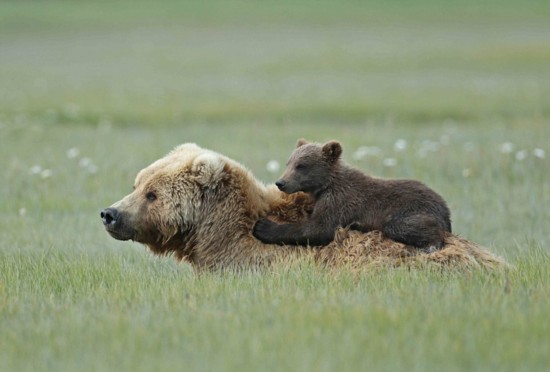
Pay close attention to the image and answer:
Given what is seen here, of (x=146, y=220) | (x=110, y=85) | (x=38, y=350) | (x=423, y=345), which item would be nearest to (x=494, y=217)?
(x=146, y=220)

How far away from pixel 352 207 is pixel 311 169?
57 cm

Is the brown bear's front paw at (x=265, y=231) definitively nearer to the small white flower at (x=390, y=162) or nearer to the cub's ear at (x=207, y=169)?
the cub's ear at (x=207, y=169)

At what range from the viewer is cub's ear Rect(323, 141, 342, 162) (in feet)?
25.6

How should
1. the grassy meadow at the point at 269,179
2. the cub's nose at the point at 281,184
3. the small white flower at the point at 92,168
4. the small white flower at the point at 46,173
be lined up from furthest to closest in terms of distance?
the small white flower at the point at 92,168 → the small white flower at the point at 46,173 → the cub's nose at the point at 281,184 → the grassy meadow at the point at 269,179

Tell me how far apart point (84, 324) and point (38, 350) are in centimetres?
50

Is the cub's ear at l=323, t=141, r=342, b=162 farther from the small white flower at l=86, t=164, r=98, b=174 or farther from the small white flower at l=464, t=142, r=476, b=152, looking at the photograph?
the small white flower at l=464, t=142, r=476, b=152

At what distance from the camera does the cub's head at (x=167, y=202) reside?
739 cm

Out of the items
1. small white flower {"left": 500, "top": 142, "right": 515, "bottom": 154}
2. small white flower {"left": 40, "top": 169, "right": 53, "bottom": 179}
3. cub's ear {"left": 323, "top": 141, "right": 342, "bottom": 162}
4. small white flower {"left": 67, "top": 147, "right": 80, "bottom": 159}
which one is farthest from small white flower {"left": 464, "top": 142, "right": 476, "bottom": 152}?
cub's ear {"left": 323, "top": 141, "right": 342, "bottom": 162}

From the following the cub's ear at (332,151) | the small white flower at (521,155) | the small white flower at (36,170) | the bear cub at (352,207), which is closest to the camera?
the bear cub at (352,207)

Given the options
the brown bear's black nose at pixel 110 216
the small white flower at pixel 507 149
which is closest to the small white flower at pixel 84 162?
the small white flower at pixel 507 149

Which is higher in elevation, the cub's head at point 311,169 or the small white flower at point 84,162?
the small white flower at point 84,162

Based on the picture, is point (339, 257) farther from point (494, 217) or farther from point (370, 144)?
point (370, 144)

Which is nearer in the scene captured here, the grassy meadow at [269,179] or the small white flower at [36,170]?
the grassy meadow at [269,179]

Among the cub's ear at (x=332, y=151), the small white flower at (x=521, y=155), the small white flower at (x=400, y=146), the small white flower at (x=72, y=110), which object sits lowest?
the cub's ear at (x=332, y=151)
